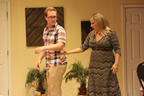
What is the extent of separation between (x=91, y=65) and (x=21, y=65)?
230cm

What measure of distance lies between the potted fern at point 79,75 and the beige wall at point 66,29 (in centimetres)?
36

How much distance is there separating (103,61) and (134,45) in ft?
7.29

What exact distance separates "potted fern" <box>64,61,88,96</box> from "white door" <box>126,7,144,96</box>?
3.49 feet

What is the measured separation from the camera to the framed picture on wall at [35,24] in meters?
4.44

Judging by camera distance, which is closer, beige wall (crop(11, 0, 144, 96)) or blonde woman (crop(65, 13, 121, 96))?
blonde woman (crop(65, 13, 121, 96))

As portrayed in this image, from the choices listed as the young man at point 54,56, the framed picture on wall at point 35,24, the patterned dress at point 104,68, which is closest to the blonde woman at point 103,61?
the patterned dress at point 104,68

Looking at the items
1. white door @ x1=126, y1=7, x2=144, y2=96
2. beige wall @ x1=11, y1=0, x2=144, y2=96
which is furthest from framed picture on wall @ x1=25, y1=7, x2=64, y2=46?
white door @ x1=126, y1=7, x2=144, y2=96

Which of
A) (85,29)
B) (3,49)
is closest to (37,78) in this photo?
(3,49)

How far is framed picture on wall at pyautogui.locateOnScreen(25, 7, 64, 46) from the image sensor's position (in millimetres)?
4438

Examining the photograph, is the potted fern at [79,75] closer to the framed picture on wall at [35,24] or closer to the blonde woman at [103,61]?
the framed picture on wall at [35,24]

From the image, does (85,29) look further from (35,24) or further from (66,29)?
(35,24)

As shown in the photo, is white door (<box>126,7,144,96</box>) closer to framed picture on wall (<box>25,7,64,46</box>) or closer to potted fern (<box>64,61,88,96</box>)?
potted fern (<box>64,61,88,96</box>)

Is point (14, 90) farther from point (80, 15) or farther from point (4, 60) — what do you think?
point (80, 15)

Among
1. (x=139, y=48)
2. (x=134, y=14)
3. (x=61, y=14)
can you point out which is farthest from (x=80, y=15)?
(x=139, y=48)
